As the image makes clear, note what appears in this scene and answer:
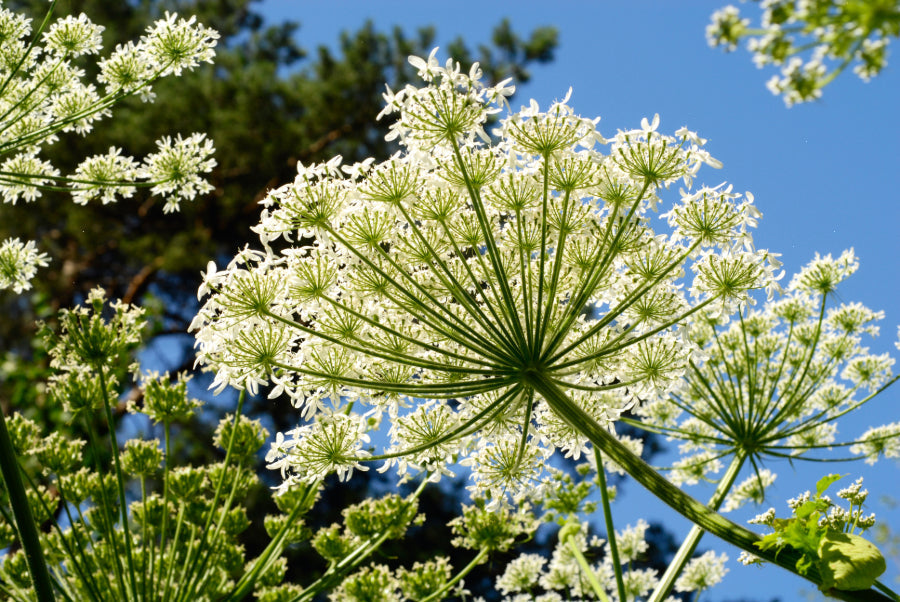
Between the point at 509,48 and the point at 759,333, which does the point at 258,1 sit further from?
the point at 759,333

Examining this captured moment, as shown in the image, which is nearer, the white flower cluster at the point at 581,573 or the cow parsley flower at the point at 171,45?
the cow parsley flower at the point at 171,45

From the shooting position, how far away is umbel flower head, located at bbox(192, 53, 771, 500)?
179 inches

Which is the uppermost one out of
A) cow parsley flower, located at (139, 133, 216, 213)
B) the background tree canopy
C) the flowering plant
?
the background tree canopy

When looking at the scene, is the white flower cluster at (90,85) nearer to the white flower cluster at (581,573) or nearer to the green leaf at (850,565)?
the white flower cluster at (581,573)

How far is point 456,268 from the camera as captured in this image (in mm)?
5145

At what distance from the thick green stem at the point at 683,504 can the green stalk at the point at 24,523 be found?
291 cm

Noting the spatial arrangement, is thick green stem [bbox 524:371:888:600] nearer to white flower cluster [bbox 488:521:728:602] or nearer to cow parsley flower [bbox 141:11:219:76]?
white flower cluster [bbox 488:521:728:602]

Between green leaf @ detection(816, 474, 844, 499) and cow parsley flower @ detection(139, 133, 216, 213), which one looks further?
cow parsley flower @ detection(139, 133, 216, 213)

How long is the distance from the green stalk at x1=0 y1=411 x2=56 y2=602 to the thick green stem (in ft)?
9.55

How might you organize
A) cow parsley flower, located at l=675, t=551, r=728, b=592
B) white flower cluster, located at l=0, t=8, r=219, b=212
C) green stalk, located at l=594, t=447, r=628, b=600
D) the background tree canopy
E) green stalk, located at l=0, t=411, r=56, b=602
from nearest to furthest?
green stalk, located at l=0, t=411, r=56, b=602, green stalk, located at l=594, t=447, r=628, b=600, white flower cluster, located at l=0, t=8, r=219, b=212, cow parsley flower, located at l=675, t=551, r=728, b=592, the background tree canopy

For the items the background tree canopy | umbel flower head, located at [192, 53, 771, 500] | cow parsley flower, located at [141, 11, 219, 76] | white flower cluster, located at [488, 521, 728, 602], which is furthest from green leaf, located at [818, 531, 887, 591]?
the background tree canopy

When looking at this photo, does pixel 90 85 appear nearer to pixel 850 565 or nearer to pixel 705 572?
pixel 850 565

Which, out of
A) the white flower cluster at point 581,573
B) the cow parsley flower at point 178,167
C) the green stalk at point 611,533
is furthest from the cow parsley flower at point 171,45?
the white flower cluster at point 581,573

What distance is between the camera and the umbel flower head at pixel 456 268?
454cm
